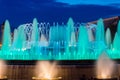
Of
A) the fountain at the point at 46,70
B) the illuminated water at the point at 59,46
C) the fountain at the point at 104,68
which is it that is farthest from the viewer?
the illuminated water at the point at 59,46

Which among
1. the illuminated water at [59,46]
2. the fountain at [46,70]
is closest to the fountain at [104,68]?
the fountain at [46,70]

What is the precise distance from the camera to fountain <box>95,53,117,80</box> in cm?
1466

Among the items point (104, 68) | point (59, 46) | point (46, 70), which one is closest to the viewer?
point (104, 68)

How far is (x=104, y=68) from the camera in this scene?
587 inches

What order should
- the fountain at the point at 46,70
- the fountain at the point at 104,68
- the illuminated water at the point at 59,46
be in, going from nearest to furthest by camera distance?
the fountain at the point at 104,68
the fountain at the point at 46,70
the illuminated water at the point at 59,46

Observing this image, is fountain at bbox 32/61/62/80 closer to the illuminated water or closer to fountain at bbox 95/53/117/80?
fountain at bbox 95/53/117/80

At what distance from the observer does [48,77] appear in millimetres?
14906

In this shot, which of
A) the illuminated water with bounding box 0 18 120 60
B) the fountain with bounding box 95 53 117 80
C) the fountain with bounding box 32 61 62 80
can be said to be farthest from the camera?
the illuminated water with bounding box 0 18 120 60

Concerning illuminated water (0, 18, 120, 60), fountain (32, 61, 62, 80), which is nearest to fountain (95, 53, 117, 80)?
fountain (32, 61, 62, 80)

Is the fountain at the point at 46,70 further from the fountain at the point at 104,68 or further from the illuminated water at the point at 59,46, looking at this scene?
the illuminated water at the point at 59,46

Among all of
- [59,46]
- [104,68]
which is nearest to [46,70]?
[104,68]

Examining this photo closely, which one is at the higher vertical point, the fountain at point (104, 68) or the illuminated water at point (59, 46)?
the illuminated water at point (59, 46)

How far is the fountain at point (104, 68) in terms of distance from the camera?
577 inches

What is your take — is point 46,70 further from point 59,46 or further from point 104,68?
point 59,46
